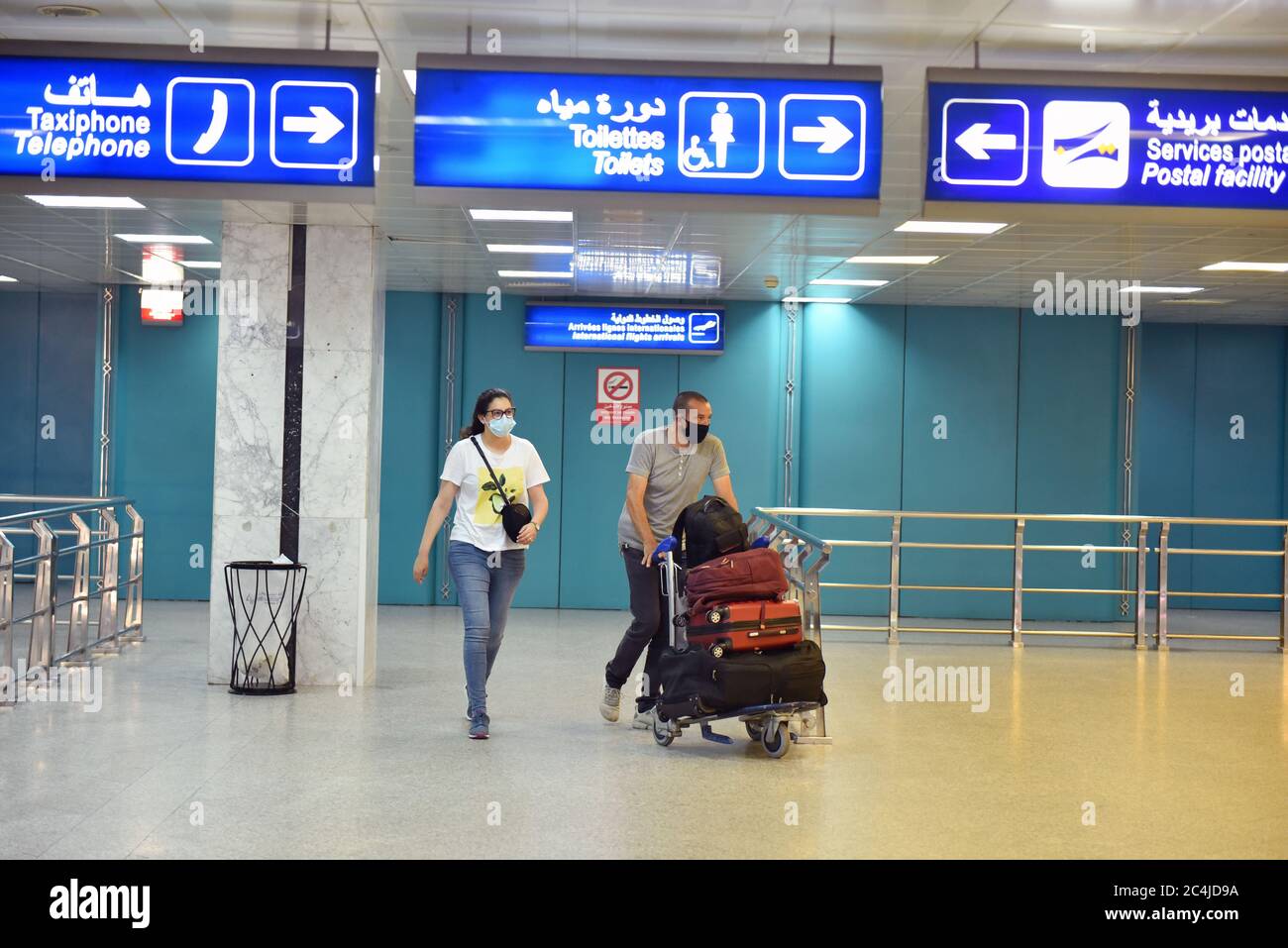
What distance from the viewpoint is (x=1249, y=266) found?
34.5 feet

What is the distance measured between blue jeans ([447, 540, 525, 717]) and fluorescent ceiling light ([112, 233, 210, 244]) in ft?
15.9

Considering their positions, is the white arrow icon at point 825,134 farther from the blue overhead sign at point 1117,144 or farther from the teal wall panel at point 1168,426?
the teal wall panel at point 1168,426

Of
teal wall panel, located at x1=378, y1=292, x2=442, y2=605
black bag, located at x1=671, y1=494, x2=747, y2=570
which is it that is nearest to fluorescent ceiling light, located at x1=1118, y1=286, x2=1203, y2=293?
teal wall panel, located at x1=378, y1=292, x2=442, y2=605

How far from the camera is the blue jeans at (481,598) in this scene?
645 cm

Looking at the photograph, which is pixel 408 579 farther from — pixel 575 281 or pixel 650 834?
pixel 650 834

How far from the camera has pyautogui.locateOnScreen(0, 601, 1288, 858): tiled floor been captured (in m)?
4.67

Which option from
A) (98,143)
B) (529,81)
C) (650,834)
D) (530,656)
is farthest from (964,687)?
(98,143)

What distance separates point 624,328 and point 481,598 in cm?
703

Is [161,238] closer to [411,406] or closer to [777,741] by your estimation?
[411,406]

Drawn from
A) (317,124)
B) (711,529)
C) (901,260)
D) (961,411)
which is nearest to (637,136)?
(317,124)

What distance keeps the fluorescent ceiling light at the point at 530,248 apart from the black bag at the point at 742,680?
470cm

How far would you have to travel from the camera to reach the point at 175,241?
10461 mm

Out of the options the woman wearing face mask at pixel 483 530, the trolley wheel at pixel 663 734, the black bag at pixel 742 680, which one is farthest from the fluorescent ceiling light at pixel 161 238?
the black bag at pixel 742 680

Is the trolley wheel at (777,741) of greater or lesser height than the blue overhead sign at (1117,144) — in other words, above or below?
below
